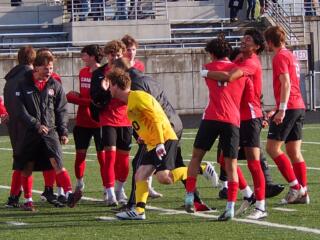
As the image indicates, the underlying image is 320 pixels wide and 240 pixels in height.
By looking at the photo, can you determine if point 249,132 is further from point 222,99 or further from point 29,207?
point 29,207

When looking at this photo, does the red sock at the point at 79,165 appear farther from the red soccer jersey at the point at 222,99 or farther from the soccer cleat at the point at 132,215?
the red soccer jersey at the point at 222,99

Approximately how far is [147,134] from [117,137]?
1.74 m

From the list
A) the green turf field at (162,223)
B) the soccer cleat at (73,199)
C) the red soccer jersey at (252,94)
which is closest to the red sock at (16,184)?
the green turf field at (162,223)

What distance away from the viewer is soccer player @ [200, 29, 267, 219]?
35.3 ft

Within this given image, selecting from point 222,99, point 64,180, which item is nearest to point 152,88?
point 222,99

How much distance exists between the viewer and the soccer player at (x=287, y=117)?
453 inches

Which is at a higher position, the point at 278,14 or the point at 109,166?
the point at 278,14

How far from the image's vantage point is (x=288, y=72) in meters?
11.6

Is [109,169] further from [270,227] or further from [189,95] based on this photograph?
[189,95]

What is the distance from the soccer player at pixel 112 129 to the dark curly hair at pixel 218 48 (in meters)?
1.38

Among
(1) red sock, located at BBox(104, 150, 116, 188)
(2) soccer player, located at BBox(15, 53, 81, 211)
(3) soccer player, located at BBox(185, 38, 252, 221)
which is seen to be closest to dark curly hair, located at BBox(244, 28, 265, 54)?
(3) soccer player, located at BBox(185, 38, 252, 221)

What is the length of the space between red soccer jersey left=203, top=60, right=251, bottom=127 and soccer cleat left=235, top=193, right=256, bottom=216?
0.88 meters

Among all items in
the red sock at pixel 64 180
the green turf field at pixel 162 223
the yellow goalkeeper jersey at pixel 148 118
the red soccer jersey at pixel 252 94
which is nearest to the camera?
the green turf field at pixel 162 223

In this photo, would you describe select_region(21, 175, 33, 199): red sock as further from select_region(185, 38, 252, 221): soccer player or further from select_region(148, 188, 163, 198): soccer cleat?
select_region(185, 38, 252, 221): soccer player
